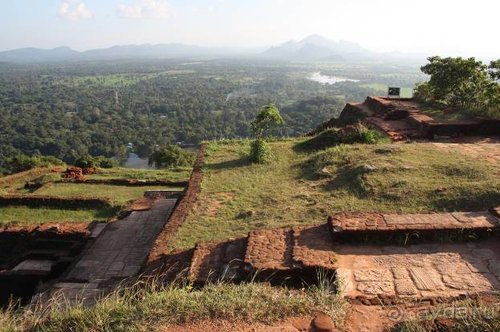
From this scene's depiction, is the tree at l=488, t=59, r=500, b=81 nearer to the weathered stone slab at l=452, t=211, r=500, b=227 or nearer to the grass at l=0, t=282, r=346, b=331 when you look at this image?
the weathered stone slab at l=452, t=211, r=500, b=227

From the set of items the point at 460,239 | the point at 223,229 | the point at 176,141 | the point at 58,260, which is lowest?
the point at 176,141

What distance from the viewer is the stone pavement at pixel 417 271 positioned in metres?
4.28

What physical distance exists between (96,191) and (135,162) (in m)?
40.7

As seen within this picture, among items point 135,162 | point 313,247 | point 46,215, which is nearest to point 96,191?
point 46,215

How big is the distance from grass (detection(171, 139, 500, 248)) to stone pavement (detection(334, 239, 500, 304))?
1.29 metres

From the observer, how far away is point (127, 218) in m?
10.6

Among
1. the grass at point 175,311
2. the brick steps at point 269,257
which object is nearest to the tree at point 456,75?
the brick steps at point 269,257

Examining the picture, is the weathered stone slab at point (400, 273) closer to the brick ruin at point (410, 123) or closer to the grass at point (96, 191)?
the brick ruin at point (410, 123)

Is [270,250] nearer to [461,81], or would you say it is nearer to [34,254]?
[34,254]

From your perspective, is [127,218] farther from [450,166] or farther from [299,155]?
[450,166]

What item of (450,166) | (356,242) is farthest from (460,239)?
(450,166)

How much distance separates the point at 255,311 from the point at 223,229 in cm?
306

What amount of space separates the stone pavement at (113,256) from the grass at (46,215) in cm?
139

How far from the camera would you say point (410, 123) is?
12266 millimetres
